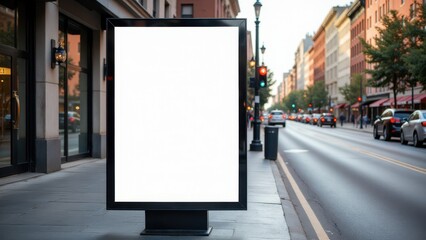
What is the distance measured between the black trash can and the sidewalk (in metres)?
5.18

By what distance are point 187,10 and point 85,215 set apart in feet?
117

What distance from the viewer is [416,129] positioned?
22.8 m

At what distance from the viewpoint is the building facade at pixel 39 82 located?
10812mm

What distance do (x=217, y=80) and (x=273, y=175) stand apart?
6.67 metres

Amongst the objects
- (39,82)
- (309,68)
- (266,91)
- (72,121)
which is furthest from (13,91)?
(309,68)

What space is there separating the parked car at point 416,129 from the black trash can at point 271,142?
9.15 meters

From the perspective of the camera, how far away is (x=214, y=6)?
4169 cm

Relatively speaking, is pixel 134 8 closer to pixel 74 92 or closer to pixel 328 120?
pixel 74 92

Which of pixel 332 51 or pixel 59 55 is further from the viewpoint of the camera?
pixel 332 51

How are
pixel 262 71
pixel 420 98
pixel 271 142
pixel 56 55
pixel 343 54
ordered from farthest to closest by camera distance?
pixel 343 54, pixel 420 98, pixel 262 71, pixel 271 142, pixel 56 55

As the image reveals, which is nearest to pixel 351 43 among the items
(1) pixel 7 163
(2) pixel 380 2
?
(2) pixel 380 2

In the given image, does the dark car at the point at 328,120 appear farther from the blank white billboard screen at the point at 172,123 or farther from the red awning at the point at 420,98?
the blank white billboard screen at the point at 172,123

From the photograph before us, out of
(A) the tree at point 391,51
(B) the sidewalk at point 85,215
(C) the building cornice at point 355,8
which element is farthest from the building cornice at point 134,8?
(C) the building cornice at point 355,8

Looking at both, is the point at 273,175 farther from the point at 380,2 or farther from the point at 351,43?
the point at 351,43
